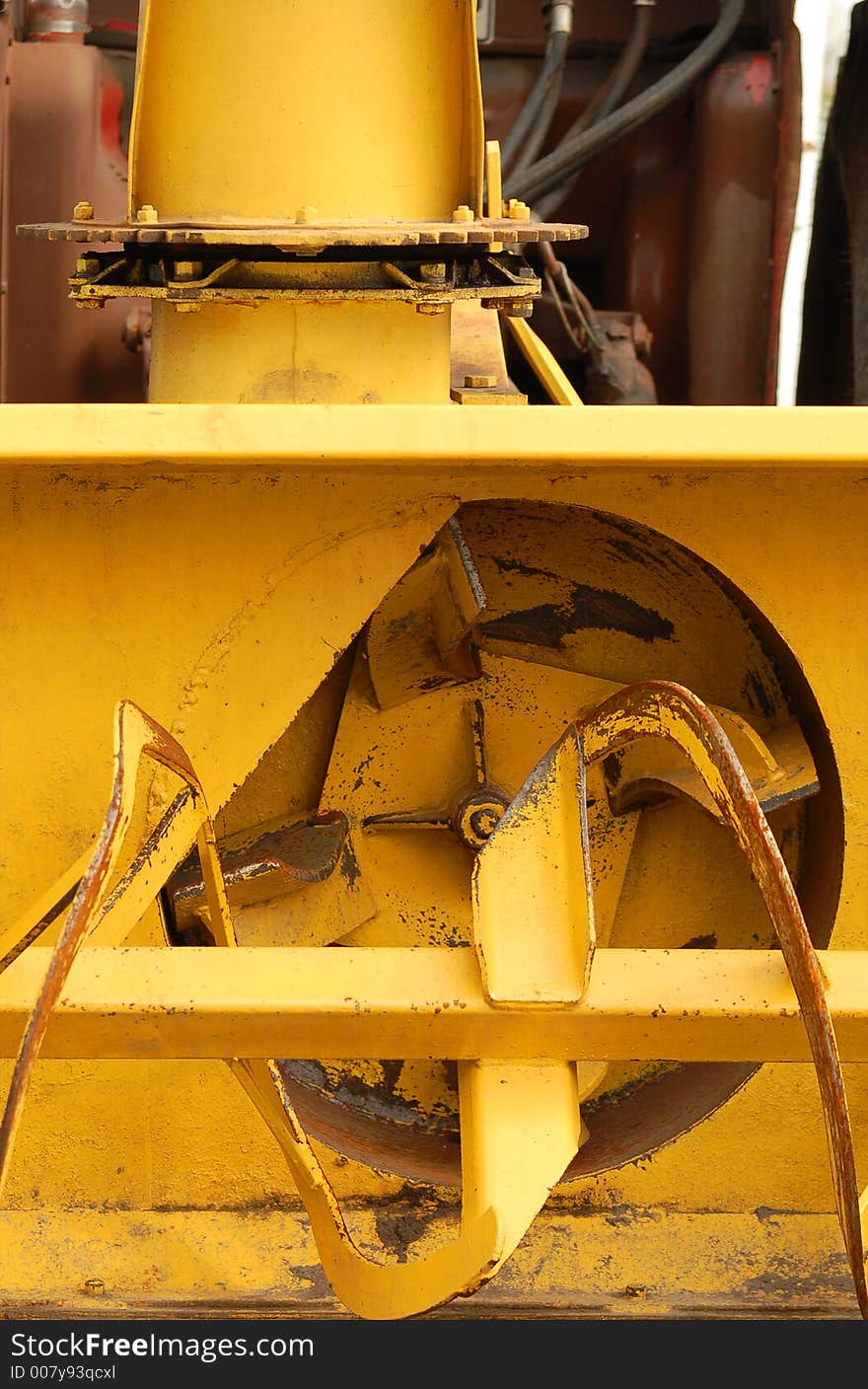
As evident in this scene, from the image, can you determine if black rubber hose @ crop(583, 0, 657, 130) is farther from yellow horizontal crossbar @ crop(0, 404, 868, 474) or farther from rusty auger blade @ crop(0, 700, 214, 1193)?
rusty auger blade @ crop(0, 700, 214, 1193)

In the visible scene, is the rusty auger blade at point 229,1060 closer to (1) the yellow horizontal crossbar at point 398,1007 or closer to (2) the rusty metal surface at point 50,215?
(1) the yellow horizontal crossbar at point 398,1007

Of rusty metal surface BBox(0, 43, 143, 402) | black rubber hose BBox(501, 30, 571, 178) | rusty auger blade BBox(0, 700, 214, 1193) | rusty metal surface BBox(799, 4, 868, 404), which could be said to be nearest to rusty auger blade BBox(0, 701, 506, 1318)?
rusty auger blade BBox(0, 700, 214, 1193)

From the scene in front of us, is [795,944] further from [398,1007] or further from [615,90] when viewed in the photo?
[615,90]

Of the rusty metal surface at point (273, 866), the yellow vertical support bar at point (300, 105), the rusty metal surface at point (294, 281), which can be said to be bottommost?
the rusty metal surface at point (273, 866)

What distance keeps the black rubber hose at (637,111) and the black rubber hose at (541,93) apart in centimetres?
7

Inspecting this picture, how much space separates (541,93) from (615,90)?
0.43 ft

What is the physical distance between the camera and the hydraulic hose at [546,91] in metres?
2.64

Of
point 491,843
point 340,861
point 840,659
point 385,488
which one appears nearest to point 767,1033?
point 491,843

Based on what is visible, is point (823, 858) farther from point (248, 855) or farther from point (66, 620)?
point (66, 620)

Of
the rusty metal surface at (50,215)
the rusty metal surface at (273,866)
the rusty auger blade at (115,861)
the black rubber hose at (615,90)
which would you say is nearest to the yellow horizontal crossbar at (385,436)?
the rusty auger blade at (115,861)

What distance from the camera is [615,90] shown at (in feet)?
8.91

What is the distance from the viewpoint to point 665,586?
1982 millimetres

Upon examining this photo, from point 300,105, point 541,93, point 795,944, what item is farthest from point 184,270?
point 541,93

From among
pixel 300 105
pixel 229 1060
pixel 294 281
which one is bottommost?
pixel 229 1060
